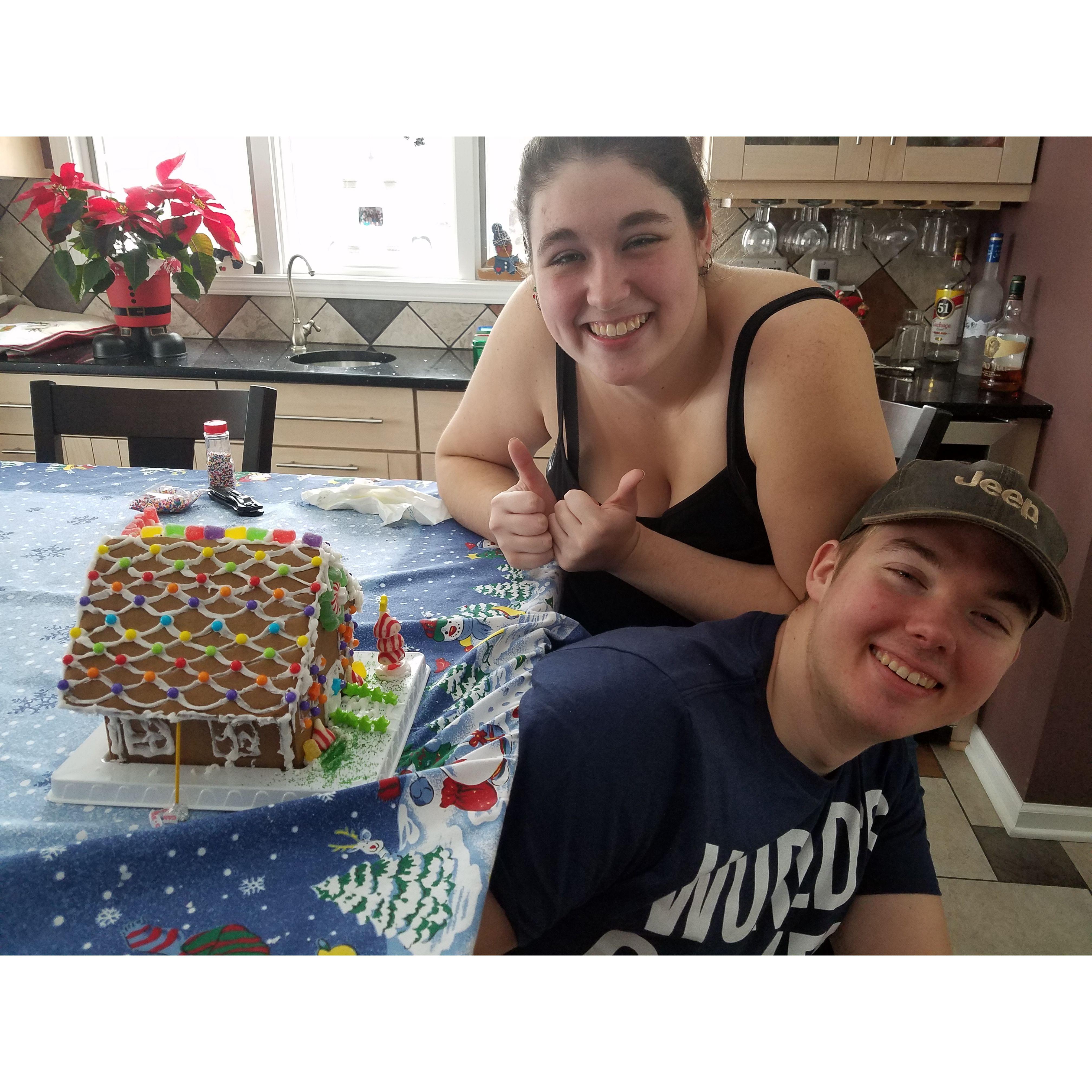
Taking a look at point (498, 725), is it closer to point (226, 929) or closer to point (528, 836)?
point (528, 836)

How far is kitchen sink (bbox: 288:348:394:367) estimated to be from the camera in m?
2.28

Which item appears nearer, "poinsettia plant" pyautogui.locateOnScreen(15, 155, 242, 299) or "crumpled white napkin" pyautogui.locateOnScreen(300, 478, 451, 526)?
"crumpled white napkin" pyautogui.locateOnScreen(300, 478, 451, 526)

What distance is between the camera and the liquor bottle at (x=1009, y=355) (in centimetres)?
164

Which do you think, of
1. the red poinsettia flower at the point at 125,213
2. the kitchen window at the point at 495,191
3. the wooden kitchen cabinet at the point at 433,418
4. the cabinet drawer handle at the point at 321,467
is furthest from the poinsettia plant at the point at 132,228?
the kitchen window at the point at 495,191

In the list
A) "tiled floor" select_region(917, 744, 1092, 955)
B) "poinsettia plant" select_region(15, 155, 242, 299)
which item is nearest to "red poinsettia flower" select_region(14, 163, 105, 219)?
"poinsettia plant" select_region(15, 155, 242, 299)

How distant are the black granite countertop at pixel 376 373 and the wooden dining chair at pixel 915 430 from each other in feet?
1.21

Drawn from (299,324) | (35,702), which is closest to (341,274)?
(299,324)

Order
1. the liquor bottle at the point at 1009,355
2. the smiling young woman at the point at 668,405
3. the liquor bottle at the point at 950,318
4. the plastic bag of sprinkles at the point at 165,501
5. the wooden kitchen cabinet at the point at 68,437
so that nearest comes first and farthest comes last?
the smiling young woman at the point at 668,405, the plastic bag of sprinkles at the point at 165,501, the liquor bottle at the point at 1009,355, the liquor bottle at the point at 950,318, the wooden kitchen cabinet at the point at 68,437

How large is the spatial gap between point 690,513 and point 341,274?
1.88 m

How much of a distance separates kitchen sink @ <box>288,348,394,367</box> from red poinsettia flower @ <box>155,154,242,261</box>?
415mm

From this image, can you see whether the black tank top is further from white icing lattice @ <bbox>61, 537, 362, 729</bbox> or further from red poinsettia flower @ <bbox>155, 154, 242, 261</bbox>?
red poinsettia flower @ <bbox>155, 154, 242, 261</bbox>

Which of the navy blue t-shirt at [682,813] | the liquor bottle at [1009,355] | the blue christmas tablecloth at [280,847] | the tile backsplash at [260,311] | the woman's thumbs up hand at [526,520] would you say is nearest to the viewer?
the blue christmas tablecloth at [280,847]

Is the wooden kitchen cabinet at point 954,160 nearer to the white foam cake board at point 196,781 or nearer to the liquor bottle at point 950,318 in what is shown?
the liquor bottle at point 950,318

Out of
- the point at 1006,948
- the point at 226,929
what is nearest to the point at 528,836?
the point at 226,929
